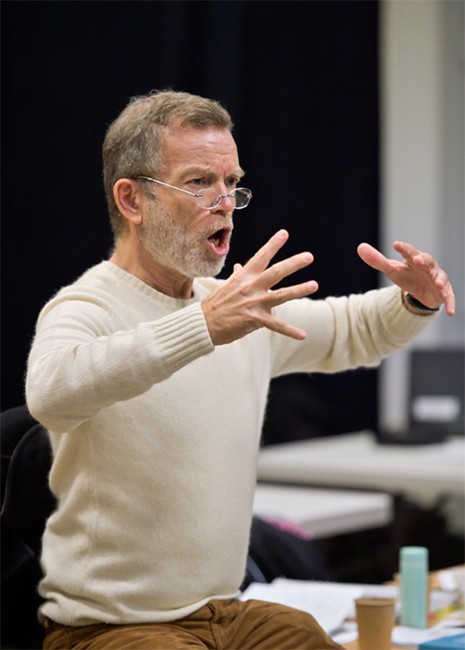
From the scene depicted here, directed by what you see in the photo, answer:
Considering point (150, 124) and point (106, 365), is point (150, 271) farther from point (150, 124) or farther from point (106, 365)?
point (106, 365)

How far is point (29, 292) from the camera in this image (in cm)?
216

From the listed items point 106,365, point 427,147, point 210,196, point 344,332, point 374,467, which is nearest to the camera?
point 106,365

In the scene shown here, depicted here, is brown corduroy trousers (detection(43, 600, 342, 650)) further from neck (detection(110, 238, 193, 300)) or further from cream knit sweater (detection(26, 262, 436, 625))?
neck (detection(110, 238, 193, 300))

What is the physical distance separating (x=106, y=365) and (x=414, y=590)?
0.88 m

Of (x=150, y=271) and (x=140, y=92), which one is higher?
(x=140, y=92)

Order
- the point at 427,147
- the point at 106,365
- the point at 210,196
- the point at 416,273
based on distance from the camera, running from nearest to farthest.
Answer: the point at 106,365
the point at 210,196
the point at 416,273
the point at 427,147

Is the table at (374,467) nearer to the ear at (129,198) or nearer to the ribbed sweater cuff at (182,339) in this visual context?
the ear at (129,198)

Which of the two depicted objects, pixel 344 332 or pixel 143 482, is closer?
pixel 143 482

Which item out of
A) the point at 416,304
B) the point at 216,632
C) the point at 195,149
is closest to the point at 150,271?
the point at 195,149

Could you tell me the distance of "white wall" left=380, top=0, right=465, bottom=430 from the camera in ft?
14.6

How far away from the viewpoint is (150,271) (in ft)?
5.08

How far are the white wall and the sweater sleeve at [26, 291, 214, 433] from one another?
3.25 metres

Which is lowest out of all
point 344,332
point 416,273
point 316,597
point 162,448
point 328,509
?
point 328,509

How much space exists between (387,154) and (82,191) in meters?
2.48
